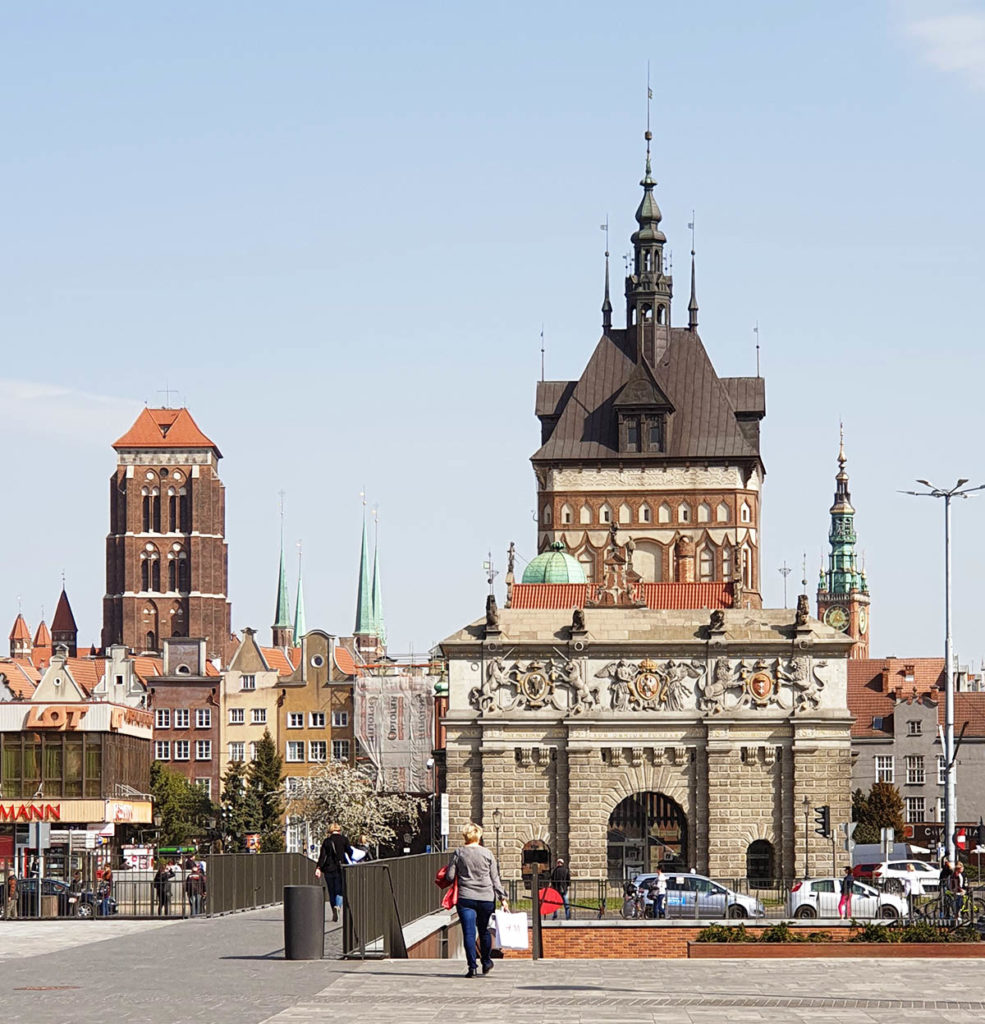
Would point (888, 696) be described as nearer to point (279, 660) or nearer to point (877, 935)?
point (279, 660)

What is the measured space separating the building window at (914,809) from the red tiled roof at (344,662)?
1418 inches

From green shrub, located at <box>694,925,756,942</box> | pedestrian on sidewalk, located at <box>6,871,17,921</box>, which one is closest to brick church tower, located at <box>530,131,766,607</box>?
pedestrian on sidewalk, located at <box>6,871,17,921</box>

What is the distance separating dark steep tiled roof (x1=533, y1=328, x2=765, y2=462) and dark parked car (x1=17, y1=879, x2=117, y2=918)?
93.7 metres

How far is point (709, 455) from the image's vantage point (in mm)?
139375

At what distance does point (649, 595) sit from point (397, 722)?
2868 centimetres

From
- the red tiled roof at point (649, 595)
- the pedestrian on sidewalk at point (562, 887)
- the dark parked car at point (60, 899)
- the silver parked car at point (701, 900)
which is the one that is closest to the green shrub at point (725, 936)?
the pedestrian on sidewalk at point (562, 887)

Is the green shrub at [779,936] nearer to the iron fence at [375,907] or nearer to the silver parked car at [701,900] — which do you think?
the iron fence at [375,907]

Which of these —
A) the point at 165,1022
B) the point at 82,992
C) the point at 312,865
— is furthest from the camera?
the point at 312,865

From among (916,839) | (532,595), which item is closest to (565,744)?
(532,595)

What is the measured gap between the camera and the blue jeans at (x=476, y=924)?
2550 cm

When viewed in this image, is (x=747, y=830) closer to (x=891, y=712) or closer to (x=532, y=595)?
(x=532, y=595)

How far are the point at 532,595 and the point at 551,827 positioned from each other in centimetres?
2464

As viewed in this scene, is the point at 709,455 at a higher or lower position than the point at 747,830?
higher

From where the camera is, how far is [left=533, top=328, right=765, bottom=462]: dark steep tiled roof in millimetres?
140500
